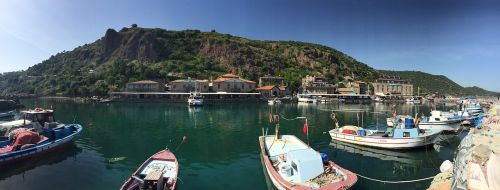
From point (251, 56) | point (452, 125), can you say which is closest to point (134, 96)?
A: point (251, 56)

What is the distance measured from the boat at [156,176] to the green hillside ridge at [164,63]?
111m

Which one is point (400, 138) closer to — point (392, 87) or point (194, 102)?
point (194, 102)

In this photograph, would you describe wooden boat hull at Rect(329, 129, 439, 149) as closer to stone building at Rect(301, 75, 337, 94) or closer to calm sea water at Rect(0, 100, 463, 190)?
calm sea water at Rect(0, 100, 463, 190)

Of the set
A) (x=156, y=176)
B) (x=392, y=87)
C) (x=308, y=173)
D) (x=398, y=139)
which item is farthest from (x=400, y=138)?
(x=392, y=87)

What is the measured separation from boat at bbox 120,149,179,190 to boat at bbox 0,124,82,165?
11.9 m

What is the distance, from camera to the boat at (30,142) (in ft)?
70.4

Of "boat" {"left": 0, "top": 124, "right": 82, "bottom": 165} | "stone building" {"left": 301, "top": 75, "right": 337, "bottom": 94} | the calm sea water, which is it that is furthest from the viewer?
"stone building" {"left": 301, "top": 75, "right": 337, "bottom": 94}

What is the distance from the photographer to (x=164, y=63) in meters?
150

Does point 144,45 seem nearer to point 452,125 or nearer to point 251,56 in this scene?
point 251,56

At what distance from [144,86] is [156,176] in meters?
104

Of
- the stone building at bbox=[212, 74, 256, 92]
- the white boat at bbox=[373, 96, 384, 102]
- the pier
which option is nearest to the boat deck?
the pier

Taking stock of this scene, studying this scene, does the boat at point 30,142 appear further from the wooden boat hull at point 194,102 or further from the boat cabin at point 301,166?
the wooden boat hull at point 194,102

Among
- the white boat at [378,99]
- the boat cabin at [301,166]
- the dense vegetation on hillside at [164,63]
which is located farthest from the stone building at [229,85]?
the boat cabin at [301,166]

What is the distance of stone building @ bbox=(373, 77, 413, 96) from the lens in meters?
146
